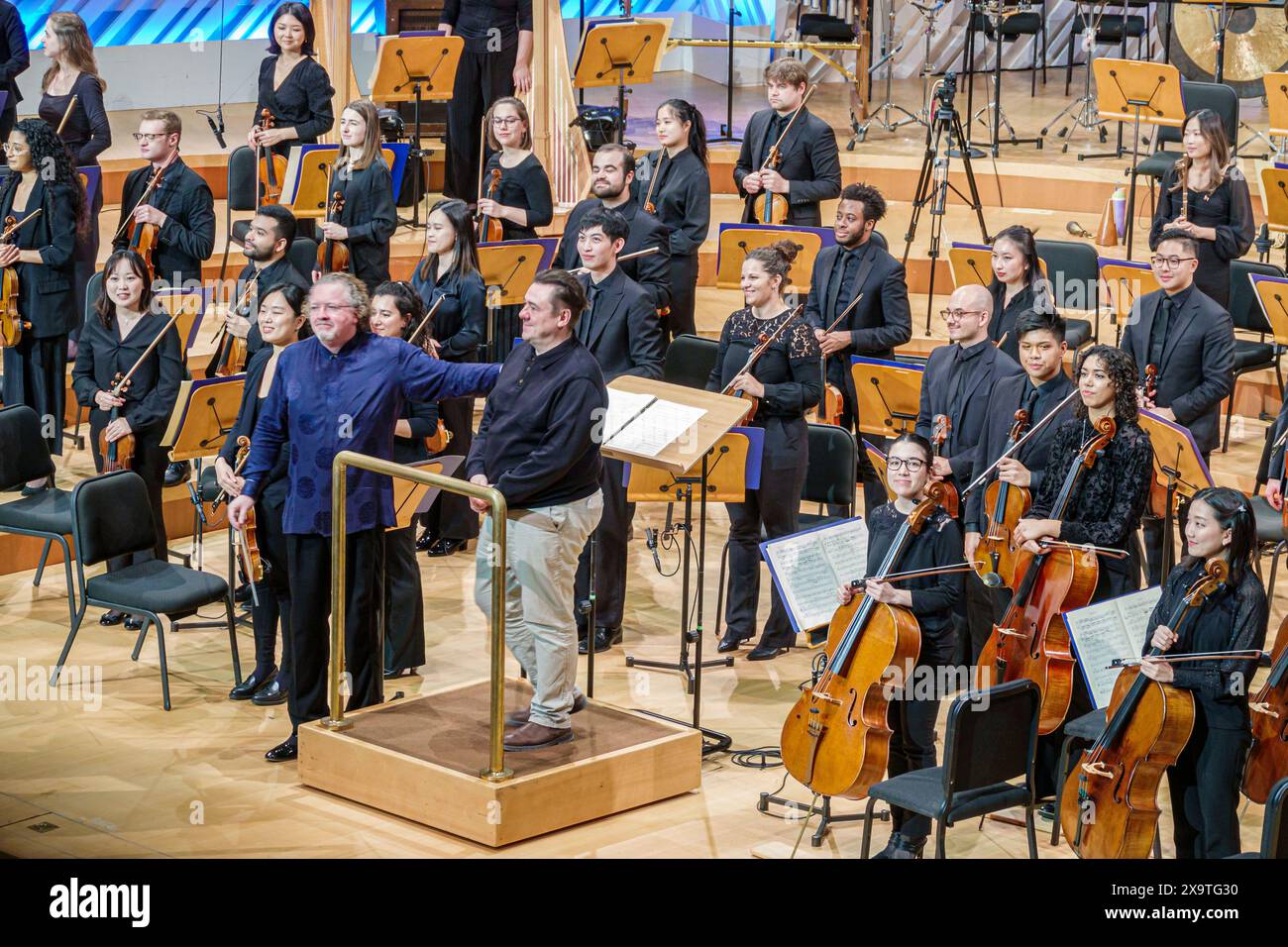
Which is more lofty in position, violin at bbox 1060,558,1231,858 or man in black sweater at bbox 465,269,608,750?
man in black sweater at bbox 465,269,608,750

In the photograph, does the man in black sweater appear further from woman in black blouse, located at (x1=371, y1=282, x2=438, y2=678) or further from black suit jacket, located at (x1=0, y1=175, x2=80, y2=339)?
black suit jacket, located at (x1=0, y1=175, x2=80, y2=339)

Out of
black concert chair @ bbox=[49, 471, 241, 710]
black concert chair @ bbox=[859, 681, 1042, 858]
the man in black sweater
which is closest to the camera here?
black concert chair @ bbox=[859, 681, 1042, 858]

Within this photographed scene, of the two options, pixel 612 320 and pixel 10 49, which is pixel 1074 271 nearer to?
pixel 612 320

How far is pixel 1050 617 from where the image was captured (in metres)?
5.05

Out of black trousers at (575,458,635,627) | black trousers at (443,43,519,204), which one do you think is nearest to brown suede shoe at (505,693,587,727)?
black trousers at (575,458,635,627)

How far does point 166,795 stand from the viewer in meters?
5.12

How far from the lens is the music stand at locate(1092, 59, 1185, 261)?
9.25m

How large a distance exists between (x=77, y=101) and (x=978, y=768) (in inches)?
204

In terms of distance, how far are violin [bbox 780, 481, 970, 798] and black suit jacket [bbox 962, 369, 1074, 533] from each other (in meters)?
0.68

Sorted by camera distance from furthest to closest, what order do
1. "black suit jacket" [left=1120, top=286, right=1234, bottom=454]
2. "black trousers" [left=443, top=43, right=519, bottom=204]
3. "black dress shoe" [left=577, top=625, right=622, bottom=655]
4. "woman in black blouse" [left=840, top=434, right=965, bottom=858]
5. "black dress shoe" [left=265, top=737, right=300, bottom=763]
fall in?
"black trousers" [left=443, top=43, right=519, bottom=204] < "black dress shoe" [left=577, top=625, right=622, bottom=655] < "black suit jacket" [left=1120, top=286, right=1234, bottom=454] < "black dress shoe" [left=265, top=737, right=300, bottom=763] < "woman in black blouse" [left=840, top=434, right=965, bottom=858]

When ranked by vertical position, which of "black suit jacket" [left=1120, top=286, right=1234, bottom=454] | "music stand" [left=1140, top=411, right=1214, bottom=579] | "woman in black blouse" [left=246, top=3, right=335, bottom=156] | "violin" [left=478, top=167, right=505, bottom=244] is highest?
"woman in black blouse" [left=246, top=3, right=335, bottom=156]

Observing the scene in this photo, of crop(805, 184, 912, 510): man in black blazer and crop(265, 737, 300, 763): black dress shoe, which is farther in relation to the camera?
crop(805, 184, 912, 510): man in black blazer

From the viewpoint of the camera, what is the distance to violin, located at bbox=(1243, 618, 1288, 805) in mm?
4715

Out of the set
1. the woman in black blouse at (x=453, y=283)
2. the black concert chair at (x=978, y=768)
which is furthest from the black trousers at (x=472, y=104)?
the black concert chair at (x=978, y=768)
